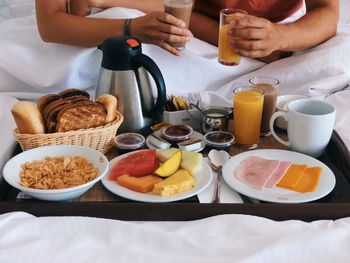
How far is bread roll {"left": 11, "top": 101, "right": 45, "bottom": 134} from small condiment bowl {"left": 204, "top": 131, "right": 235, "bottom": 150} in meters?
0.34

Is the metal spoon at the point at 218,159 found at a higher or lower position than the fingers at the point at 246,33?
lower

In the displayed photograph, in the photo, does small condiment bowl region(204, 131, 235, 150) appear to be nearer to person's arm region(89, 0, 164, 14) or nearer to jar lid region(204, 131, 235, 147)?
jar lid region(204, 131, 235, 147)

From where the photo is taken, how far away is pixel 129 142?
1130mm

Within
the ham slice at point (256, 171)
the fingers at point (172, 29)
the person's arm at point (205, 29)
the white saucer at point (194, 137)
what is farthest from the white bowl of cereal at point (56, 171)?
the person's arm at point (205, 29)

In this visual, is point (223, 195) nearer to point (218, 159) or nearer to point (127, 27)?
point (218, 159)

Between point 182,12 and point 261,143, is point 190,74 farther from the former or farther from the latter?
point 261,143

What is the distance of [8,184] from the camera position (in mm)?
1013

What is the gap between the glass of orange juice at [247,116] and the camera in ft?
3.72

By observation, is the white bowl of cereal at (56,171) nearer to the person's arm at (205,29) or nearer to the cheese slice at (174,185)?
the cheese slice at (174,185)

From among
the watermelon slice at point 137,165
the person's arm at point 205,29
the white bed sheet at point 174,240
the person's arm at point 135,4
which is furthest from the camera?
the person's arm at point 205,29

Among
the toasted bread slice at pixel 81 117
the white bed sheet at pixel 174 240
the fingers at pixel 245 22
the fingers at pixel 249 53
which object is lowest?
the white bed sheet at pixel 174 240

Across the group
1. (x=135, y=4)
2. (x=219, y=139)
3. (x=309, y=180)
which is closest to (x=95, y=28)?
(x=135, y=4)

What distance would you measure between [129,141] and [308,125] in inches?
14.5

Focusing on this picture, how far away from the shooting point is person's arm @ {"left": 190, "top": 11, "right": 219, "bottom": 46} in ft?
5.14
